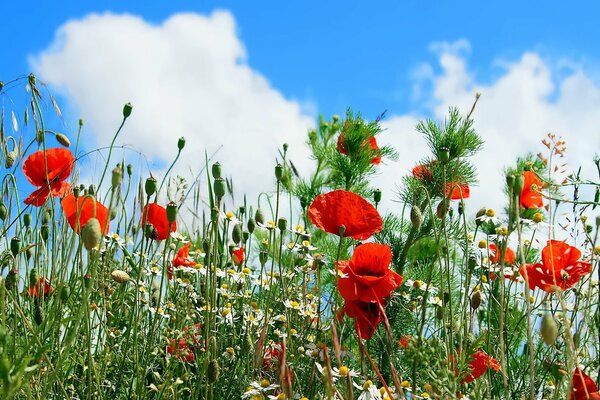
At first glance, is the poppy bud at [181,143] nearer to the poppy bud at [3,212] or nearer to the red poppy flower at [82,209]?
the red poppy flower at [82,209]

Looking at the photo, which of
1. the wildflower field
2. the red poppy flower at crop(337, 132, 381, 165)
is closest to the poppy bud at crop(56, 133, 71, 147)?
the wildflower field

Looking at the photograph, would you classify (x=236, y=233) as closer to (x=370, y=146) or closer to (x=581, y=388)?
(x=370, y=146)

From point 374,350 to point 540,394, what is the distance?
2.18 feet

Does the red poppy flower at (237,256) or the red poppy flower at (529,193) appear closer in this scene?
the red poppy flower at (529,193)

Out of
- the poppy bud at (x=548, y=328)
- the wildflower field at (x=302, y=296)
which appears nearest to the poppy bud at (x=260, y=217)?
the wildflower field at (x=302, y=296)

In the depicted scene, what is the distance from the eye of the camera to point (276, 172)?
217cm

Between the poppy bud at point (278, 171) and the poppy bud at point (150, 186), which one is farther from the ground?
the poppy bud at point (278, 171)

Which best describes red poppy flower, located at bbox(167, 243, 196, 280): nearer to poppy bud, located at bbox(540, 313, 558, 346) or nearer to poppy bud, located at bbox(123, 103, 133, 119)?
poppy bud, located at bbox(123, 103, 133, 119)

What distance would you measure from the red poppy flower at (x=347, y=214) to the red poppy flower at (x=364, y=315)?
0.19 m

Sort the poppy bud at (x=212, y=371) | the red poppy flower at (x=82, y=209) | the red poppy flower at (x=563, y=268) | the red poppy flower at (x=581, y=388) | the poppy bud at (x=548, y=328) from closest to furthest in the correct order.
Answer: the poppy bud at (x=548, y=328), the red poppy flower at (x=581, y=388), the poppy bud at (x=212, y=371), the red poppy flower at (x=82, y=209), the red poppy flower at (x=563, y=268)

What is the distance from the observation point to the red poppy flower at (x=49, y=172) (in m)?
2.38

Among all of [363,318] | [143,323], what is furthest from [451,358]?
[143,323]

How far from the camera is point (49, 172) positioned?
7.82ft

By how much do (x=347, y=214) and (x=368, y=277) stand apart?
253 mm
